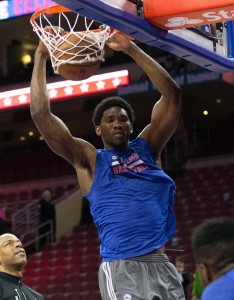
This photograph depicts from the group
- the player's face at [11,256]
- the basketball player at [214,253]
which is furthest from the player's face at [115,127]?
the player's face at [11,256]

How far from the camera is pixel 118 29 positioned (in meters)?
4.38

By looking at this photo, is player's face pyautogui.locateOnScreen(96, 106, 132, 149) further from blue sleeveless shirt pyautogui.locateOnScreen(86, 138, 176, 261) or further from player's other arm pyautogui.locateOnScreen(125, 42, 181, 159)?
player's other arm pyautogui.locateOnScreen(125, 42, 181, 159)

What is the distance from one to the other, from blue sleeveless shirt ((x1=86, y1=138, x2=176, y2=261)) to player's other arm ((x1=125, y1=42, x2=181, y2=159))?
6.4 inches

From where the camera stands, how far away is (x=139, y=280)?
427 centimetres

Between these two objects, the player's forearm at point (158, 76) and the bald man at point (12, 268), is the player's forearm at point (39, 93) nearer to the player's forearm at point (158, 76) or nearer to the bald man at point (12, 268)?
the player's forearm at point (158, 76)

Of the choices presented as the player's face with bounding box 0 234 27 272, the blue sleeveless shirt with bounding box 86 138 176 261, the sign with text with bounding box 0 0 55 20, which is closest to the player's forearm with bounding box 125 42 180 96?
the blue sleeveless shirt with bounding box 86 138 176 261

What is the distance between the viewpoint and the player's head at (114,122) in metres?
4.50

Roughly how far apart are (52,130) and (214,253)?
74.4 inches

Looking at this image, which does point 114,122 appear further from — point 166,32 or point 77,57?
point 166,32

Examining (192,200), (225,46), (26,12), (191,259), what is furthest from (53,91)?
(225,46)

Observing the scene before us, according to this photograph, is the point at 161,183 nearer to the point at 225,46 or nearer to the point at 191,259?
the point at 225,46

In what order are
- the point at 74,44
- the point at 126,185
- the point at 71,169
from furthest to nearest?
the point at 71,169 < the point at 74,44 < the point at 126,185

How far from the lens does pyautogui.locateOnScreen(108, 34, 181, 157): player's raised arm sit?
15.1 ft

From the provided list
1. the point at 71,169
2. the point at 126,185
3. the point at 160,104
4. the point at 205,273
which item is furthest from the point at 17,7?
the point at 205,273
